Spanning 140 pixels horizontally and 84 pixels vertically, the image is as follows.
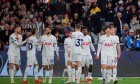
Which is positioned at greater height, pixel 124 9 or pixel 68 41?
pixel 124 9

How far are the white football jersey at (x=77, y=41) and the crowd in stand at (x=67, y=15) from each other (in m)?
6.28

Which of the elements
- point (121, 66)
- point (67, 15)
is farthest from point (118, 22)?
point (121, 66)

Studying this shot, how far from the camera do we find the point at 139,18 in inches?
1064

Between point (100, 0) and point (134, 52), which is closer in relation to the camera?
point (134, 52)

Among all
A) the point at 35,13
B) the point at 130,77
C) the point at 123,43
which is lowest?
the point at 130,77

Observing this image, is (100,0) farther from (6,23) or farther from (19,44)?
(19,44)

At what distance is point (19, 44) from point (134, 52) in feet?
23.4

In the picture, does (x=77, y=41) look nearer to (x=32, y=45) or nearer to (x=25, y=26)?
(x=32, y=45)

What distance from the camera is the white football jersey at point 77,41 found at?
58.5 feet

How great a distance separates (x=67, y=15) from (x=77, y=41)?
8506 millimetres

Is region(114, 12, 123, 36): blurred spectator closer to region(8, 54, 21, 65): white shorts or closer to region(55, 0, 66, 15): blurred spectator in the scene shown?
region(55, 0, 66, 15): blurred spectator

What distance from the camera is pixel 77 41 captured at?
18.0 m

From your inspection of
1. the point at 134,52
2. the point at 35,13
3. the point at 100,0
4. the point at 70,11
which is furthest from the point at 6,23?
the point at 134,52

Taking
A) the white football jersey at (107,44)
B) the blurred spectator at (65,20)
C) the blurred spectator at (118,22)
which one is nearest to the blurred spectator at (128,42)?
the blurred spectator at (118,22)
